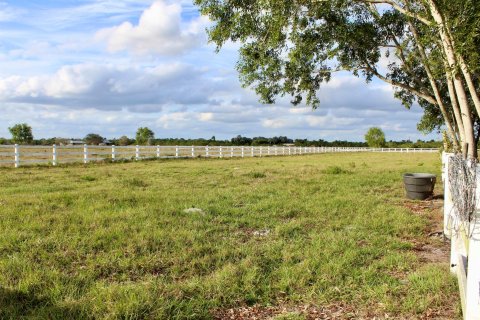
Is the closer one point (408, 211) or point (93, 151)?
point (408, 211)

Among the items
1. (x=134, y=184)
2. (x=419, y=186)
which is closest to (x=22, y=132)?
(x=134, y=184)

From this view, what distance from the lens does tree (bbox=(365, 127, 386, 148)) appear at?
125000mm

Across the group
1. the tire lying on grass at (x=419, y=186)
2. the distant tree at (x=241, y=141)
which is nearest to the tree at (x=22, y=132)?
the distant tree at (x=241, y=141)

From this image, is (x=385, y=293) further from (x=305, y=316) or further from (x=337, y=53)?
(x=337, y=53)

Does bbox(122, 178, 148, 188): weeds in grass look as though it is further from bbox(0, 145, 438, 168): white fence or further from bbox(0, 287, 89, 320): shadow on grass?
bbox(0, 145, 438, 168): white fence

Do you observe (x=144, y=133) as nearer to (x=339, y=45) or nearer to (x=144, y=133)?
(x=144, y=133)

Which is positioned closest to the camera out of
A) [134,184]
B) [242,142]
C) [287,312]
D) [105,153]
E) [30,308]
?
[30,308]

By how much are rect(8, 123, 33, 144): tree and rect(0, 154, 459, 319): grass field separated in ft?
357

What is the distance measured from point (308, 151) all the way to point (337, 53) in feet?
169

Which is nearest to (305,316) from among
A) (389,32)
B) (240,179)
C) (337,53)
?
(337,53)

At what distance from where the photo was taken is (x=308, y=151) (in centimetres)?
6359

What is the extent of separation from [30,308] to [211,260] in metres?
2.37

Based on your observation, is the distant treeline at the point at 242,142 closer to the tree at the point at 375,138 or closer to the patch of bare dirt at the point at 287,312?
the tree at the point at 375,138

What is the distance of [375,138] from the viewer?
412ft
